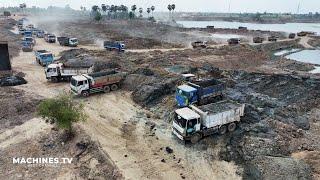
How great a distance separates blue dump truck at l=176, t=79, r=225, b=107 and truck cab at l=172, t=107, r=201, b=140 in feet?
16.3

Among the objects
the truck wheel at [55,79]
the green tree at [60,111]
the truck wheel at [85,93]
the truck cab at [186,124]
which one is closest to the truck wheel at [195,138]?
the truck cab at [186,124]

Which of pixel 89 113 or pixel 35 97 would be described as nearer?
pixel 89 113

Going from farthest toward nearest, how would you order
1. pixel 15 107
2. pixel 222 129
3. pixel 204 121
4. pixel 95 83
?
pixel 95 83
pixel 15 107
pixel 222 129
pixel 204 121

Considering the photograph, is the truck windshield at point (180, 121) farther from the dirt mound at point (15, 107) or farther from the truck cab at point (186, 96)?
the dirt mound at point (15, 107)

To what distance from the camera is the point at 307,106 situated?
99.6 feet

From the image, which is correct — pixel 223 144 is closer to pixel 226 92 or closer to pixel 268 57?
pixel 226 92

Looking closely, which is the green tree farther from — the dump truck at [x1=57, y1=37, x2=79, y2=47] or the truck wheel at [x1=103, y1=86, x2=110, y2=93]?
the dump truck at [x1=57, y1=37, x2=79, y2=47]

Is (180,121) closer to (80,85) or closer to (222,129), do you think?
(222,129)

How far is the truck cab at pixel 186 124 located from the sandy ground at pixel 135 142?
94 centimetres

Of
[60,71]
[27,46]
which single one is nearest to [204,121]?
[60,71]

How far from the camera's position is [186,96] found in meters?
28.3

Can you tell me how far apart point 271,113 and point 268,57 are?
1448 inches

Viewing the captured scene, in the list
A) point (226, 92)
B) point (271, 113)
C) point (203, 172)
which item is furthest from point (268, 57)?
point (203, 172)

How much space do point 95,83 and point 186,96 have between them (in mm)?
11262
